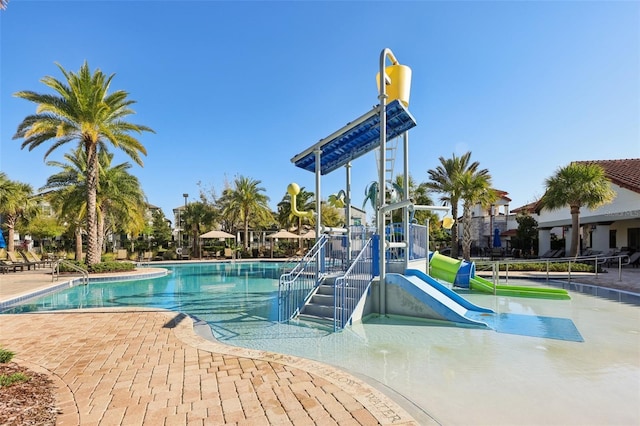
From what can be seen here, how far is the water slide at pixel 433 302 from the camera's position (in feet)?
25.5

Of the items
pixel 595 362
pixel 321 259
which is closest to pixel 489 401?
pixel 595 362

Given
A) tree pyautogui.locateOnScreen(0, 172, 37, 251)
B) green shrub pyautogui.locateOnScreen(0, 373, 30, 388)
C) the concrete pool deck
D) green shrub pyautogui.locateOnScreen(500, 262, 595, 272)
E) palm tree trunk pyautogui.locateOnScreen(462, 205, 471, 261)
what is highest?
tree pyautogui.locateOnScreen(0, 172, 37, 251)

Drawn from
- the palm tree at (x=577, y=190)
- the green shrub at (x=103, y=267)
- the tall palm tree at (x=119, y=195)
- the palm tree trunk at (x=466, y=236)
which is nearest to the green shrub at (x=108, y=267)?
the green shrub at (x=103, y=267)

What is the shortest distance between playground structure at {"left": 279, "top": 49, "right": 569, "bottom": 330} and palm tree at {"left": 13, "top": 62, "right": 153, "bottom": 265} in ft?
45.7

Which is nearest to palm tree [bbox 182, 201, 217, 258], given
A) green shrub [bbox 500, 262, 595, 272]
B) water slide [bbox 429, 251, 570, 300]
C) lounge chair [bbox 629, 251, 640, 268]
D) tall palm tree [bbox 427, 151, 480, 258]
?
tall palm tree [bbox 427, 151, 480, 258]

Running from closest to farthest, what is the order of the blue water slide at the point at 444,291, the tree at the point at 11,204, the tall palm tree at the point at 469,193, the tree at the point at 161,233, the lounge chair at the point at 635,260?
the blue water slide at the point at 444,291
the lounge chair at the point at 635,260
the tall palm tree at the point at 469,193
the tree at the point at 11,204
the tree at the point at 161,233

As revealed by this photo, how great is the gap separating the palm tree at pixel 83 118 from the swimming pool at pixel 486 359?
10.5 m

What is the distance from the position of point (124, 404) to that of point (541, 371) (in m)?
5.41

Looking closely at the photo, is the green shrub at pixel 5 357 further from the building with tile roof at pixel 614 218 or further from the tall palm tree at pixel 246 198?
the tall palm tree at pixel 246 198

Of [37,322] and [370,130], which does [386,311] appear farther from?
[37,322]

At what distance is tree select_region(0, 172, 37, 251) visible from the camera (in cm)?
2784

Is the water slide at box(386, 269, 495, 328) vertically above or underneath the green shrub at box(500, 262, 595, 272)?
above

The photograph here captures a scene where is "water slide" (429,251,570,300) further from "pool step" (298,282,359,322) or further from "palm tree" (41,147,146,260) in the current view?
"palm tree" (41,147,146,260)

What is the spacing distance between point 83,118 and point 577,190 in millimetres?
27306
